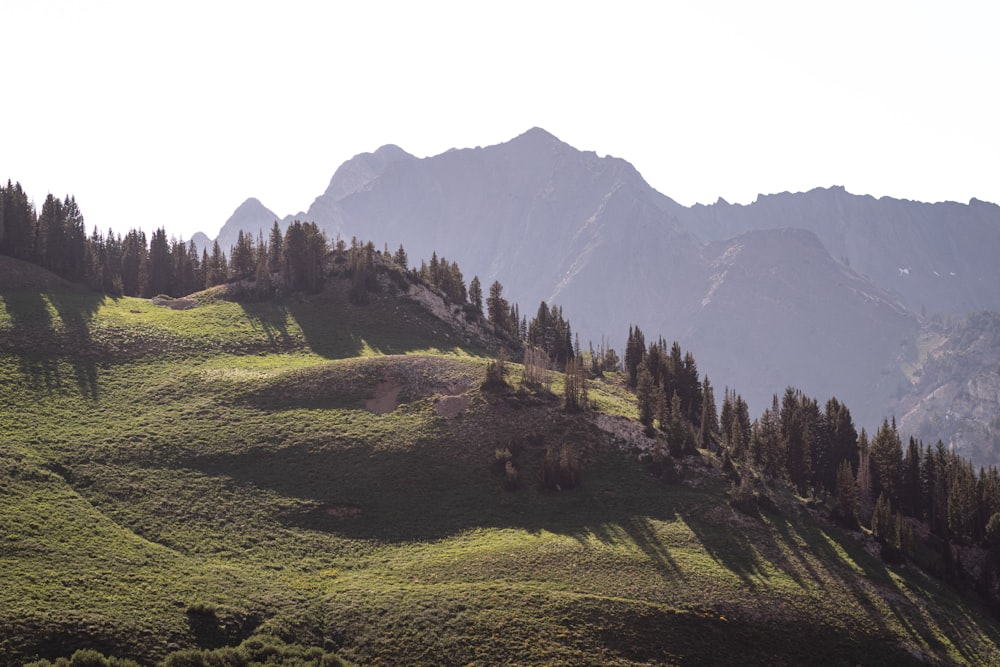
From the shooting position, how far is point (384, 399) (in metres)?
114

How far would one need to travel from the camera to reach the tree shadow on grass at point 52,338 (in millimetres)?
107125

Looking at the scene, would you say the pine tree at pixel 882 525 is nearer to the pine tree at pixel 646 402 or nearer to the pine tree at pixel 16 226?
the pine tree at pixel 646 402

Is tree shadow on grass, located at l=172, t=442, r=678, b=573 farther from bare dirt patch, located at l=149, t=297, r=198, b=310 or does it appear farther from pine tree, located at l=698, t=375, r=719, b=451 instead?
bare dirt patch, located at l=149, t=297, r=198, b=310

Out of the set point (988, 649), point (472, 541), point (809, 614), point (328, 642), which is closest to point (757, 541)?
point (809, 614)

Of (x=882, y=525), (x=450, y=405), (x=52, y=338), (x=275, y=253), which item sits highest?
(x=275, y=253)

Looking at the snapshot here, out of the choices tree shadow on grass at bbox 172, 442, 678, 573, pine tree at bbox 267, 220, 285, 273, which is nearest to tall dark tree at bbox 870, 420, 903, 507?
tree shadow on grass at bbox 172, 442, 678, 573

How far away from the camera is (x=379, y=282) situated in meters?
178

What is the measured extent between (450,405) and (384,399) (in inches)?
424

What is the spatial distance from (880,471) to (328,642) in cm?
9669

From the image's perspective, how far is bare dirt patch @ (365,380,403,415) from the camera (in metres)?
111

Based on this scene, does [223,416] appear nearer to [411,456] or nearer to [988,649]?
[411,456]

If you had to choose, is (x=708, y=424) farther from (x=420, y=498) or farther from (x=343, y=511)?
(x=343, y=511)

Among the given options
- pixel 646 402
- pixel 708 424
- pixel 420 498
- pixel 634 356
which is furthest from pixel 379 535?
pixel 634 356

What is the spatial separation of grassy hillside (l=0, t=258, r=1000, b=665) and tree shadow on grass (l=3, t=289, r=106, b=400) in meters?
0.52
